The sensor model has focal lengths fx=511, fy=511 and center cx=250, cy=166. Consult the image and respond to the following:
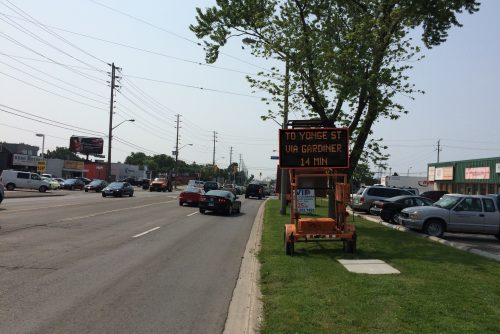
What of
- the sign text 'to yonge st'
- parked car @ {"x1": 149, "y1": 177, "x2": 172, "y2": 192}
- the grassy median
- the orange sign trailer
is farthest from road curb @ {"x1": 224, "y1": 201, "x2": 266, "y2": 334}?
parked car @ {"x1": 149, "y1": 177, "x2": 172, "y2": 192}

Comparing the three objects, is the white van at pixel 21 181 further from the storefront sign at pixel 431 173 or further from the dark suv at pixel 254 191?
the storefront sign at pixel 431 173

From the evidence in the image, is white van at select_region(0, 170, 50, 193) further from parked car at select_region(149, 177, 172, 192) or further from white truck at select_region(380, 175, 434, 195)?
white truck at select_region(380, 175, 434, 195)

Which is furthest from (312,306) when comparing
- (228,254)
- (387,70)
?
(387,70)

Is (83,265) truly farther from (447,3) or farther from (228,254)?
(447,3)

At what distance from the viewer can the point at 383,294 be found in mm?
7969

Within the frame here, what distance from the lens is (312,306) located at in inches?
282

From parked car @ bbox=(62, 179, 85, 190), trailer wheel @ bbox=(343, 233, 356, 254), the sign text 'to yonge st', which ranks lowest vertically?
trailer wheel @ bbox=(343, 233, 356, 254)

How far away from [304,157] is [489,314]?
7.14 meters

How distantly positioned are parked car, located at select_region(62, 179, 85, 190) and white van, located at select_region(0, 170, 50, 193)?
1203 centimetres

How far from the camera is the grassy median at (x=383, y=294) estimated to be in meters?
6.34

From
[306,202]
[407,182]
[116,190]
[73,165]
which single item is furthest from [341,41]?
[73,165]

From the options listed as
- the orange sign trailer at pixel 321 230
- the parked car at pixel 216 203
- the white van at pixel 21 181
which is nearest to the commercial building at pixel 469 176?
the parked car at pixel 216 203

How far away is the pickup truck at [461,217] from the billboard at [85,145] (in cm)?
9045

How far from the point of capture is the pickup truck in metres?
18.3
